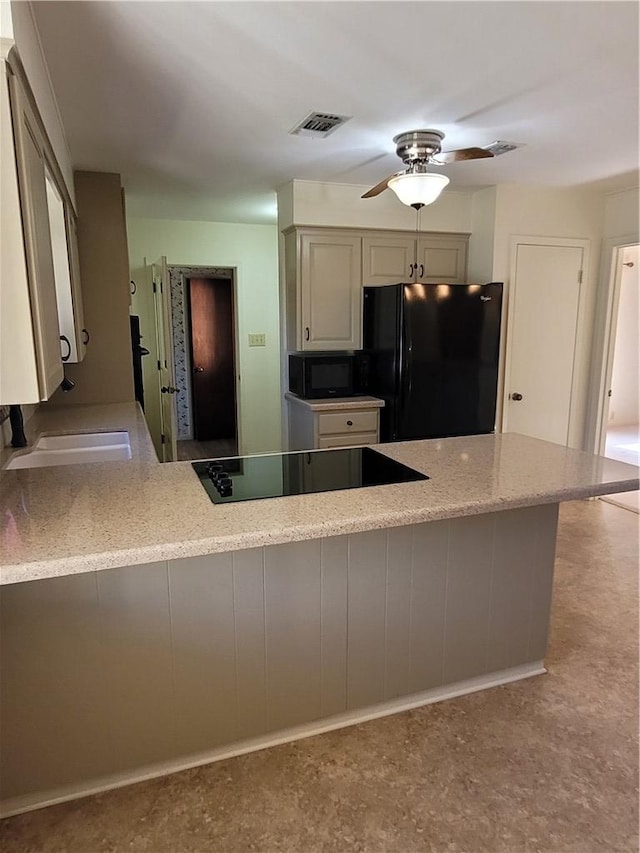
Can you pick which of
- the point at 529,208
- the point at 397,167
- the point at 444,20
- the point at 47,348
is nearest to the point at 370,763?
the point at 47,348

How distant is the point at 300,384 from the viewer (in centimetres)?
398

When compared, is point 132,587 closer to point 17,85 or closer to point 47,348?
point 47,348

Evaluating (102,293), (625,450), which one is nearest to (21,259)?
(102,293)

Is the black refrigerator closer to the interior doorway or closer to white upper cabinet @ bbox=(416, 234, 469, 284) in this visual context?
white upper cabinet @ bbox=(416, 234, 469, 284)

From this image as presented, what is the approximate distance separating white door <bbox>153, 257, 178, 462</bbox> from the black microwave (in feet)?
3.69

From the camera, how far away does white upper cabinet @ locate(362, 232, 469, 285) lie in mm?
3979

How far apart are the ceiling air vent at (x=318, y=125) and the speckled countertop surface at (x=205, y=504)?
1.57 metres

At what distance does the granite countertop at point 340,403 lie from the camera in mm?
3705

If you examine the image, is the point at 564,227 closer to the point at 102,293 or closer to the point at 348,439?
the point at 348,439

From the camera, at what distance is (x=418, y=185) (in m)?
2.58

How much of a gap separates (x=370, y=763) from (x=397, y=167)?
3130mm

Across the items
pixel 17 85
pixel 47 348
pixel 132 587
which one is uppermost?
pixel 17 85

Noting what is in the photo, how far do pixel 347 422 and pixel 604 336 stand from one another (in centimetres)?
221

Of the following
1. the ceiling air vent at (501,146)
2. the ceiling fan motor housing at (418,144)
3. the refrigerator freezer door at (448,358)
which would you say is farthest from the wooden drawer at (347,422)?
the ceiling air vent at (501,146)
